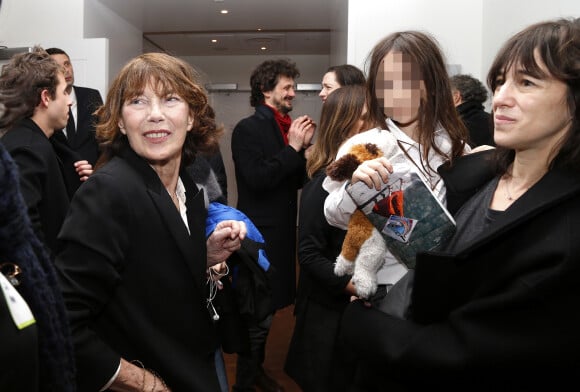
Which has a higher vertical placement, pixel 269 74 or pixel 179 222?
pixel 269 74

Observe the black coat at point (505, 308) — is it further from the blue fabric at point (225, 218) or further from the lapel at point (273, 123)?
the lapel at point (273, 123)

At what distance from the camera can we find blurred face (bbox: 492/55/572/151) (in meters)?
1.01

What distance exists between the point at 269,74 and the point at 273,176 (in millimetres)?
719

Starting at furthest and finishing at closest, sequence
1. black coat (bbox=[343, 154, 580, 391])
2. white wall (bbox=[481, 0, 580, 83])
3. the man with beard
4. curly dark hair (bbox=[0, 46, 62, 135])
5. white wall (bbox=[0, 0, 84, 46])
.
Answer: white wall (bbox=[0, 0, 84, 46]) < the man with beard < white wall (bbox=[481, 0, 580, 83]) < curly dark hair (bbox=[0, 46, 62, 135]) < black coat (bbox=[343, 154, 580, 391])

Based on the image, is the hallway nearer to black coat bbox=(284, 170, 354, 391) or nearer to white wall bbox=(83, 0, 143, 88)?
black coat bbox=(284, 170, 354, 391)

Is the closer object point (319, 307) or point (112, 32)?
point (319, 307)

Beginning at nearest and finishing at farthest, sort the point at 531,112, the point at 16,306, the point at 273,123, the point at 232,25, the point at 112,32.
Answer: the point at 16,306, the point at 531,112, the point at 273,123, the point at 112,32, the point at 232,25

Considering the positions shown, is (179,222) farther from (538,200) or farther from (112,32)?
(112,32)

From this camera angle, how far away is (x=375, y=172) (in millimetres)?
1190

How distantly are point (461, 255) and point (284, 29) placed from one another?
7026 millimetres

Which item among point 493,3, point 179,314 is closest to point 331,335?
point 179,314

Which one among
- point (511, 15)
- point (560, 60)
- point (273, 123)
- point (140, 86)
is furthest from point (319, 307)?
point (511, 15)

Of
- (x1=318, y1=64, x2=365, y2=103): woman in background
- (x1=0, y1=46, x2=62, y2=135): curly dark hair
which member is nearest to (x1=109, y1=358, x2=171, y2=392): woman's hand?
(x1=0, y1=46, x2=62, y2=135): curly dark hair

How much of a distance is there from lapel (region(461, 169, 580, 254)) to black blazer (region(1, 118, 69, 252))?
1.63 meters
